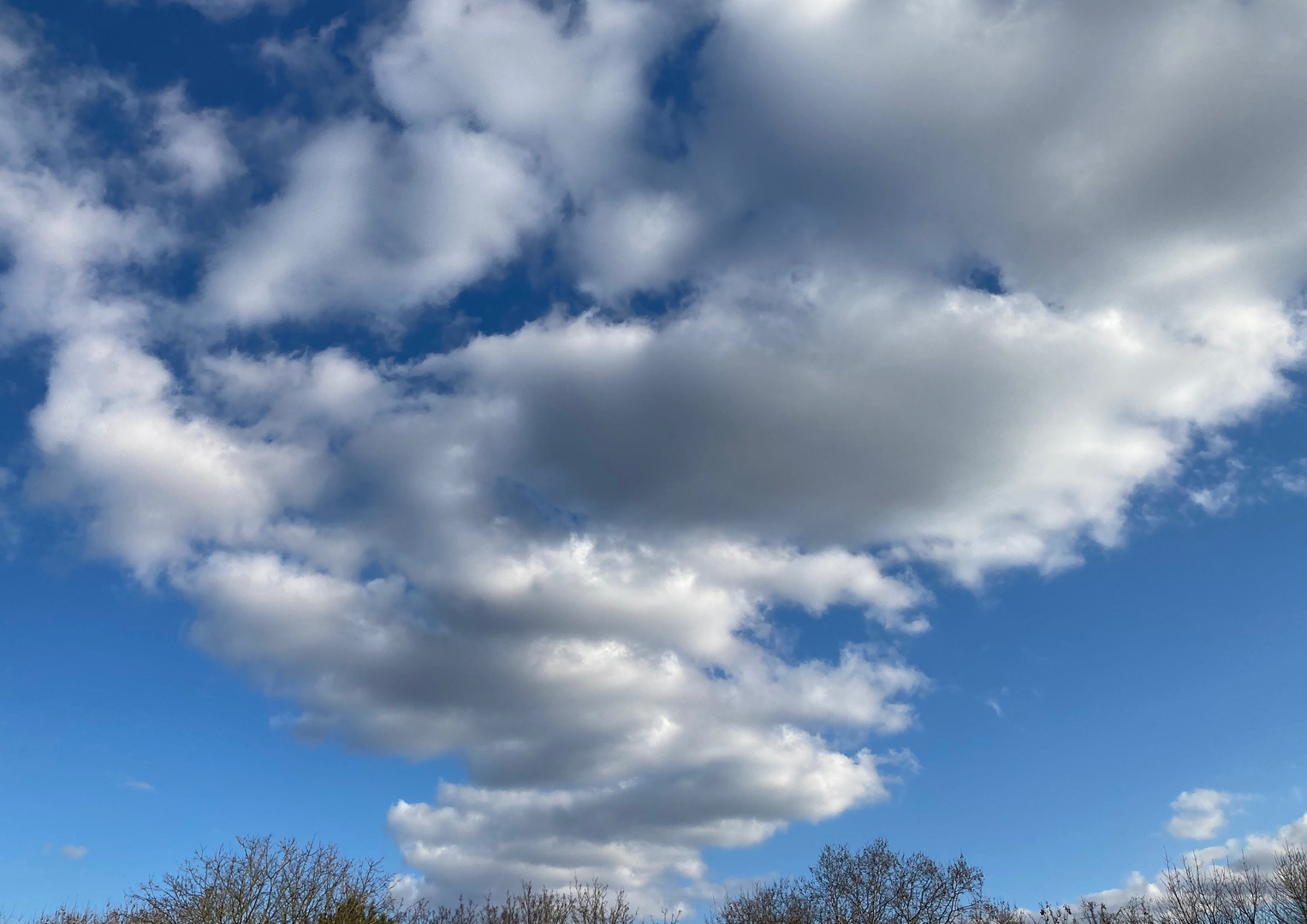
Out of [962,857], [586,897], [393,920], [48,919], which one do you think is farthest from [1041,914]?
[48,919]

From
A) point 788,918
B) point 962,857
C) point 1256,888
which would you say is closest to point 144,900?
point 788,918

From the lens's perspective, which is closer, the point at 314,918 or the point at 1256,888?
the point at 314,918

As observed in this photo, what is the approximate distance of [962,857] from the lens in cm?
7962

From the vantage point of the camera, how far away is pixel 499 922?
77.4 metres

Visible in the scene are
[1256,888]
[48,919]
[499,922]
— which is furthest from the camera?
[499,922]

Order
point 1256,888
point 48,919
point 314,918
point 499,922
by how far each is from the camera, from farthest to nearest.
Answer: point 499,922 < point 48,919 < point 1256,888 < point 314,918

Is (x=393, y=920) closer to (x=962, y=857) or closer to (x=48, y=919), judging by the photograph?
(x=48, y=919)

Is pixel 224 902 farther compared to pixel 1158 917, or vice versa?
pixel 1158 917

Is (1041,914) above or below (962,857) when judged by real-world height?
below

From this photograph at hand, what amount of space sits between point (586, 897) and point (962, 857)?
3331 cm

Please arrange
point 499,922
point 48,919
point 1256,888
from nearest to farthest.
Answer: point 1256,888
point 48,919
point 499,922

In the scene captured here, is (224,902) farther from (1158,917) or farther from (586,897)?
(1158,917)

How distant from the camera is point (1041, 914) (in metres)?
73.6

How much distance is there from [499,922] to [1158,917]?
168 feet
